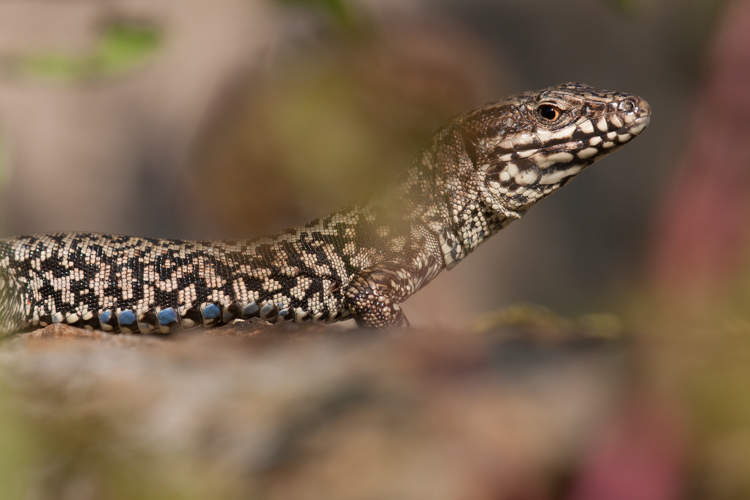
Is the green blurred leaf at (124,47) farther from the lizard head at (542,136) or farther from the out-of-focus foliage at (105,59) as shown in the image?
the lizard head at (542,136)

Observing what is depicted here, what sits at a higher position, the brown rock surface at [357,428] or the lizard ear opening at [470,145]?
the brown rock surface at [357,428]

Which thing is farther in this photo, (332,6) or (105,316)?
(105,316)

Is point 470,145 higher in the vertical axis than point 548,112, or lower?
lower

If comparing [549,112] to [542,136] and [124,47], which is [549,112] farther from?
[124,47]

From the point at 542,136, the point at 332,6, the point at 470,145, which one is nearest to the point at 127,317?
the point at 470,145

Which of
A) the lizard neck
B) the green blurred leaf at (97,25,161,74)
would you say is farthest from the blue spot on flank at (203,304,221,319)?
the green blurred leaf at (97,25,161,74)

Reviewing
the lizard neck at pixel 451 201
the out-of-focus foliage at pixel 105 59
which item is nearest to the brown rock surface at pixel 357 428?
the out-of-focus foliage at pixel 105 59

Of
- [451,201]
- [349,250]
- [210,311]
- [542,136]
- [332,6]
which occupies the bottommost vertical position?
[210,311]

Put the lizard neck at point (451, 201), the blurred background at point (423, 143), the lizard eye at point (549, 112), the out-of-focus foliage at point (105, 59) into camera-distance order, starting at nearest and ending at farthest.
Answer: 1. the blurred background at point (423, 143)
2. the out-of-focus foliage at point (105, 59)
3. the lizard eye at point (549, 112)
4. the lizard neck at point (451, 201)
